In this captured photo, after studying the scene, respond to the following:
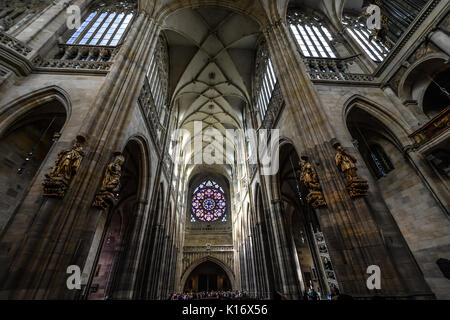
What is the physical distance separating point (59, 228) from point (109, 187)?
4.28ft

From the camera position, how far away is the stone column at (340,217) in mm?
4305

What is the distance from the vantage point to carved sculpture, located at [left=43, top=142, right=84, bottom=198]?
13.9 feet

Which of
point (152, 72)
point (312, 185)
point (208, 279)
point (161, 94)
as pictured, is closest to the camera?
point (312, 185)

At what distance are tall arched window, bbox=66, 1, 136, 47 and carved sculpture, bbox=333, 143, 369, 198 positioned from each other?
36.3 feet

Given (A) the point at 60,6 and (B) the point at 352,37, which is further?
(B) the point at 352,37

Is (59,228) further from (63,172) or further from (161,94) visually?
(161,94)

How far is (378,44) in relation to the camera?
984 cm

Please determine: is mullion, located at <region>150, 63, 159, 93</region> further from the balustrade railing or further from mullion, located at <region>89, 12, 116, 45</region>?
mullion, located at <region>89, 12, 116, 45</region>

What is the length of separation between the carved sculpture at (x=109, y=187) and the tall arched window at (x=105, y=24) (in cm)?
731

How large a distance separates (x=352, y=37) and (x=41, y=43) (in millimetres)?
14721

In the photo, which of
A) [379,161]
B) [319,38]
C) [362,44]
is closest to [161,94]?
[319,38]

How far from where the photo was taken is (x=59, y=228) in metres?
4.11
